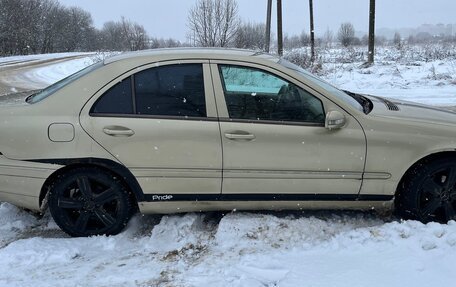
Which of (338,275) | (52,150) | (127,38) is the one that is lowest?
(338,275)

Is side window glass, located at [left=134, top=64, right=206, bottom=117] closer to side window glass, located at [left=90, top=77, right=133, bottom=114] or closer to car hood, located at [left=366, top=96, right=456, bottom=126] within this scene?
side window glass, located at [left=90, top=77, right=133, bottom=114]

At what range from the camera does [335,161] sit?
11.9ft

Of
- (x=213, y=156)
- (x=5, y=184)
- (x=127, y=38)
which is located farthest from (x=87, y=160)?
(x=127, y=38)

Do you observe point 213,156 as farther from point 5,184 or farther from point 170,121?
point 5,184

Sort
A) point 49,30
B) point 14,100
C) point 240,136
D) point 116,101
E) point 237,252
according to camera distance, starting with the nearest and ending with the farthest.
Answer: point 237,252
point 240,136
point 116,101
point 14,100
point 49,30

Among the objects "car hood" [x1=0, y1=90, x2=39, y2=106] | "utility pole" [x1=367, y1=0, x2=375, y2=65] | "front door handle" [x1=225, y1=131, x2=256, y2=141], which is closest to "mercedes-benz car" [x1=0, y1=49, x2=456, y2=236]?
"front door handle" [x1=225, y1=131, x2=256, y2=141]

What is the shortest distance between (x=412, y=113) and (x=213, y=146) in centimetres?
179

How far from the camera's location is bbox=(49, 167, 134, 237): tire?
374 cm

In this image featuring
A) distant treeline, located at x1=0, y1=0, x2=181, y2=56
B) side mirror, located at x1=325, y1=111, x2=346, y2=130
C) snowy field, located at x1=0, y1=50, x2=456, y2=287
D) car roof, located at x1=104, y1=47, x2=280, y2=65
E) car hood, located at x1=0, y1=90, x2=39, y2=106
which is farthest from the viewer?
distant treeline, located at x1=0, y1=0, x2=181, y2=56

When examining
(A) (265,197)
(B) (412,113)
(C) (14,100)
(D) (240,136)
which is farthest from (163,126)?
(B) (412,113)

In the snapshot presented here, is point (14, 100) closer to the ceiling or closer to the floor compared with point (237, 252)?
closer to the ceiling

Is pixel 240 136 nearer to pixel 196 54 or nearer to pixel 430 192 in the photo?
pixel 196 54

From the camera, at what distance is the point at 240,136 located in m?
3.59

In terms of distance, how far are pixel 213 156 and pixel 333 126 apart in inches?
39.2
